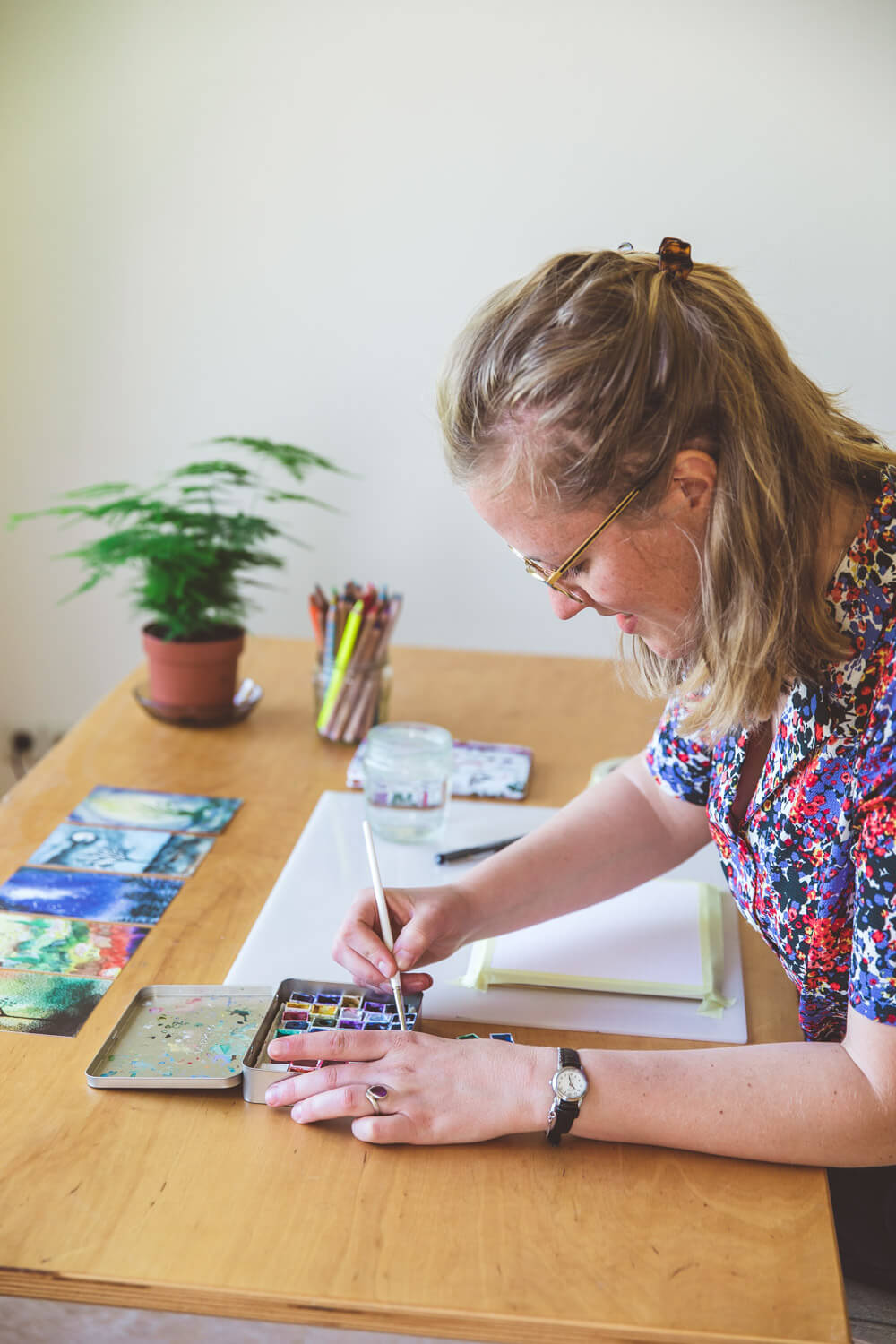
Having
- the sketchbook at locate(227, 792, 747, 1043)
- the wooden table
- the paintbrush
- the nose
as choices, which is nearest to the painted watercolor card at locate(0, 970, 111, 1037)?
the wooden table

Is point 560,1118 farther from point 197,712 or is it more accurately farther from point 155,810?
point 197,712

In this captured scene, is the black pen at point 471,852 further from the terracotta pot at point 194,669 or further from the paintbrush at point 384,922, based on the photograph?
the terracotta pot at point 194,669

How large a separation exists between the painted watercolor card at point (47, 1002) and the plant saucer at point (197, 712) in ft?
2.06

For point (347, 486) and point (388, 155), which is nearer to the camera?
point (388, 155)

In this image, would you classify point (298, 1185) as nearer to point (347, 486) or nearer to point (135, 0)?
point (347, 486)

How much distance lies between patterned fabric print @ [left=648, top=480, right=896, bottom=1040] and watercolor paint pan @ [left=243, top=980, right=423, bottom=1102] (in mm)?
329

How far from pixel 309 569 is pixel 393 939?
181 centimetres

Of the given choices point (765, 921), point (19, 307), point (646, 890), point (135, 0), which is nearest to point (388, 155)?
point (135, 0)

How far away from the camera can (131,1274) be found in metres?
0.73

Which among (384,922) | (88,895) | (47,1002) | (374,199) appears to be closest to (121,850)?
(88,895)

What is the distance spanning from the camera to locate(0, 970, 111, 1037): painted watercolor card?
0.99m

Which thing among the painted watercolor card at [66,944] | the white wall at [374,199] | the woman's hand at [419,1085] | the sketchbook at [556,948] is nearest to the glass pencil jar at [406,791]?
the sketchbook at [556,948]

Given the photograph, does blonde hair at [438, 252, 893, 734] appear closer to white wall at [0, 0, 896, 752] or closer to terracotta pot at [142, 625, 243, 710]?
terracotta pot at [142, 625, 243, 710]

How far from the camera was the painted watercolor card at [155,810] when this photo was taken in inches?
53.9
